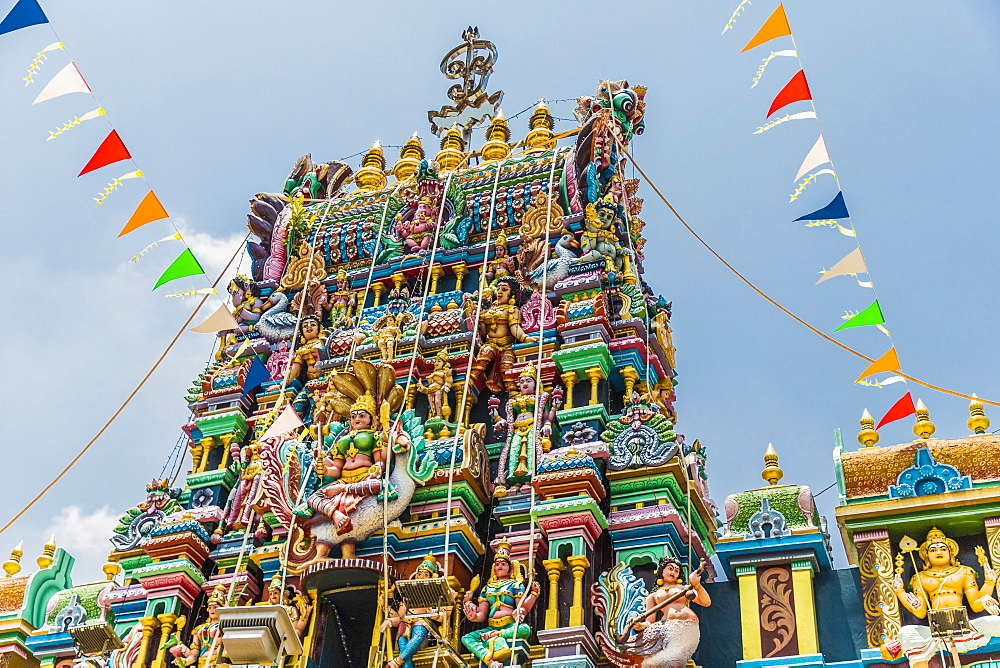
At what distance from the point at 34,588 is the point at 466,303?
6774 millimetres

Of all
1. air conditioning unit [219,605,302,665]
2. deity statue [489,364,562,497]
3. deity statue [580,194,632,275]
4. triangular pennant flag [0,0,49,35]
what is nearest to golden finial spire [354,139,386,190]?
deity statue [580,194,632,275]

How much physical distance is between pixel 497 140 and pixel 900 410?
8654mm

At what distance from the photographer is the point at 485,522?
49.0ft

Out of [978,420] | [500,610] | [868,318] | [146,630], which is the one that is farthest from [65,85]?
[978,420]

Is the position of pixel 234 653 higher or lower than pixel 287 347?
lower

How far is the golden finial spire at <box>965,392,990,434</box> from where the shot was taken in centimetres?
1355

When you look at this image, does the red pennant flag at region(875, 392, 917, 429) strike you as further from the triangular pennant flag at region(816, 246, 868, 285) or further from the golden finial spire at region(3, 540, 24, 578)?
the golden finial spire at region(3, 540, 24, 578)

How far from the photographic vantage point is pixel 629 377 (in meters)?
15.4

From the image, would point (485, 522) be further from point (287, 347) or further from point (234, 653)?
point (287, 347)

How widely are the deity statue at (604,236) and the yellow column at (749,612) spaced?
475 centimetres

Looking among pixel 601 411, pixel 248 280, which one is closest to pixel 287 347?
Answer: pixel 248 280

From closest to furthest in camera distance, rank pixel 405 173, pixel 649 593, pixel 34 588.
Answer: pixel 649 593 → pixel 34 588 → pixel 405 173

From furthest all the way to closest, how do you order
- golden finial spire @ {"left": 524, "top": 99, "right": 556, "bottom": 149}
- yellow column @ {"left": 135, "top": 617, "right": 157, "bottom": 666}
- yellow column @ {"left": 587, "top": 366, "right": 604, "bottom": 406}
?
golden finial spire @ {"left": 524, "top": 99, "right": 556, "bottom": 149} → yellow column @ {"left": 587, "top": 366, "right": 604, "bottom": 406} → yellow column @ {"left": 135, "top": 617, "right": 157, "bottom": 666}

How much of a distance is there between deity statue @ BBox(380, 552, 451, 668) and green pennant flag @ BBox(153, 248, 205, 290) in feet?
15.1
